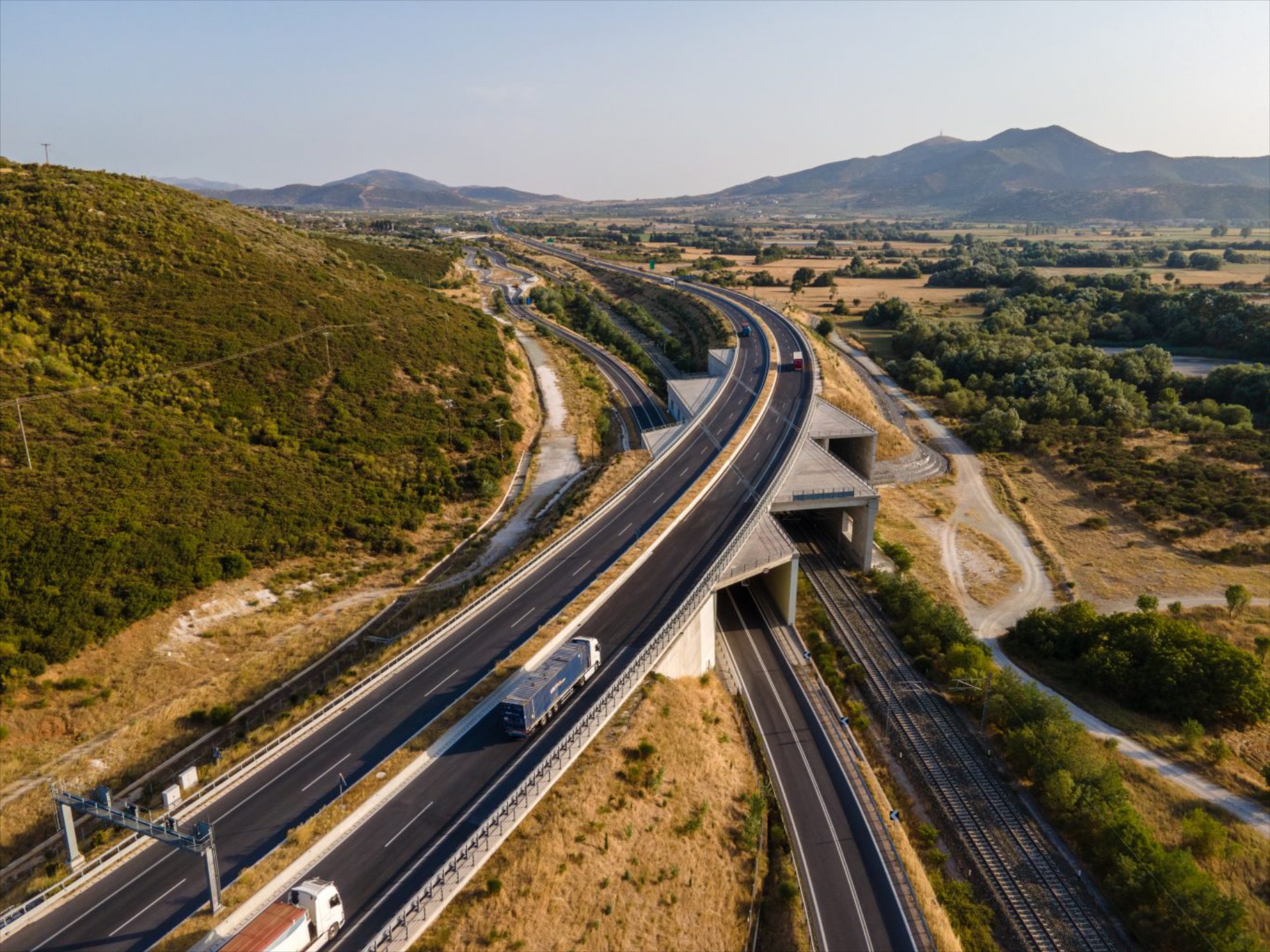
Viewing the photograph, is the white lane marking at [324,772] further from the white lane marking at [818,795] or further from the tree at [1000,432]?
the tree at [1000,432]

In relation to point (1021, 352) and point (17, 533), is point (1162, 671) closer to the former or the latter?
point (17, 533)

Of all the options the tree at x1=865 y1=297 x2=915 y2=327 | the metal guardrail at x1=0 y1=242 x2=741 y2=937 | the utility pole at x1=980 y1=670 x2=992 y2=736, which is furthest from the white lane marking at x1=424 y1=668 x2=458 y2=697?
the tree at x1=865 y1=297 x2=915 y2=327

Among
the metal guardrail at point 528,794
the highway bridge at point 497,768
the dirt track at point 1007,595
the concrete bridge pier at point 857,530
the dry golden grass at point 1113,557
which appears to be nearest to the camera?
the metal guardrail at point 528,794

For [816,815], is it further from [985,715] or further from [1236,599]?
[1236,599]

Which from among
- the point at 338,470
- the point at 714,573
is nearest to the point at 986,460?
the point at 714,573

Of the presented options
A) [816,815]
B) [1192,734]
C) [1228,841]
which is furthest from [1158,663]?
[816,815]

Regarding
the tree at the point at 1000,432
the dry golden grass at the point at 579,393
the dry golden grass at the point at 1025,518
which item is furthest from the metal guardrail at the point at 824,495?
the tree at the point at 1000,432

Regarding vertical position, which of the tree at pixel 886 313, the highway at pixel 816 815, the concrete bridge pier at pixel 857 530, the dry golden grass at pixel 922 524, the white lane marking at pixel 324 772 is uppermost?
the tree at pixel 886 313
